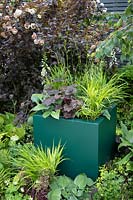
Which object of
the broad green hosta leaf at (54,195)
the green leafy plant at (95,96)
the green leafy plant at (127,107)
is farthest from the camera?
the green leafy plant at (127,107)

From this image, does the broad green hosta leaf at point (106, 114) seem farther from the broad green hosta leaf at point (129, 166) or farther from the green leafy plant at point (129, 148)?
the broad green hosta leaf at point (129, 166)

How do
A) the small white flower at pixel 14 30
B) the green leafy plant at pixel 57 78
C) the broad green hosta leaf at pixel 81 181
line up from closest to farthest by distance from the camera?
the broad green hosta leaf at pixel 81 181 < the green leafy plant at pixel 57 78 < the small white flower at pixel 14 30

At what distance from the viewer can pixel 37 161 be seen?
2336mm

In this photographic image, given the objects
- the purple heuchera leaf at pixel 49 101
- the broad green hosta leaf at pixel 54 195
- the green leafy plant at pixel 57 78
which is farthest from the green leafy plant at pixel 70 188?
the green leafy plant at pixel 57 78

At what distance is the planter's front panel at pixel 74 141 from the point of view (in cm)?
243

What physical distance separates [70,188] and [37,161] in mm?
318

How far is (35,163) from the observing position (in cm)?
236

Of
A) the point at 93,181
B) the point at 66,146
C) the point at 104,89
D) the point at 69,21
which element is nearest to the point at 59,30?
the point at 69,21

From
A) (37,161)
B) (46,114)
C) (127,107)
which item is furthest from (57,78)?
(127,107)

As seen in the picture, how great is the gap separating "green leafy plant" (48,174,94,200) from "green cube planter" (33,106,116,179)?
137 millimetres

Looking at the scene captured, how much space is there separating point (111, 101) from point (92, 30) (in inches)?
55.2

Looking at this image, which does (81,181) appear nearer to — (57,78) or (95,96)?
(95,96)

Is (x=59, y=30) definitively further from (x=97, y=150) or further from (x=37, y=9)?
(x=97, y=150)

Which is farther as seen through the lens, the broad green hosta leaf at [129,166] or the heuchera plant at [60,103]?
the heuchera plant at [60,103]
